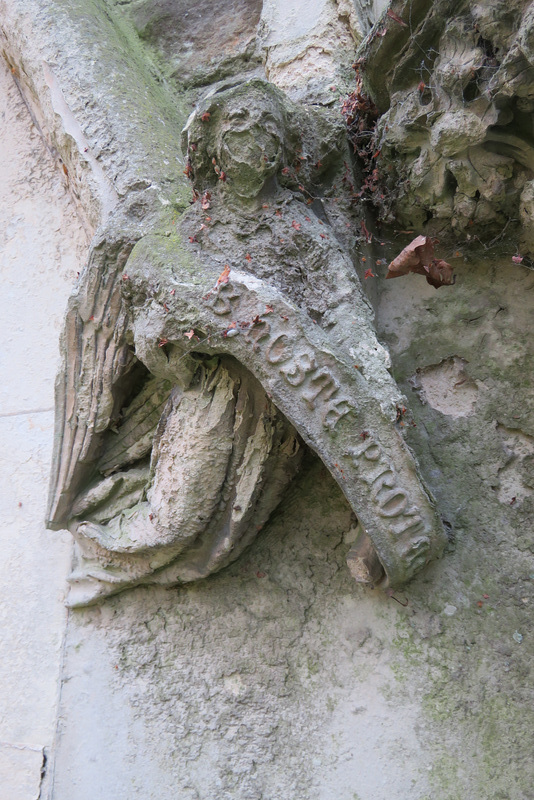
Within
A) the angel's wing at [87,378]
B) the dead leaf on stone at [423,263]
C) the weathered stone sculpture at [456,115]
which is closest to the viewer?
the weathered stone sculpture at [456,115]

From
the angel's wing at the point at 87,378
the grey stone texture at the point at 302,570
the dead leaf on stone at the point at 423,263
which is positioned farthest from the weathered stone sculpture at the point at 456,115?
the angel's wing at the point at 87,378

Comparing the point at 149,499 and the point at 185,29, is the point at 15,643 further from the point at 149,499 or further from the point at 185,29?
the point at 185,29

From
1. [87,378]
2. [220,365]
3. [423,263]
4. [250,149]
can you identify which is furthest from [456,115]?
[87,378]

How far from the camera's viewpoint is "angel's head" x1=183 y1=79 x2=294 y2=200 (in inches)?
50.4

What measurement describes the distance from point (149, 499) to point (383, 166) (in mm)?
819

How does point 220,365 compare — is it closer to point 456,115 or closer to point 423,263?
point 423,263

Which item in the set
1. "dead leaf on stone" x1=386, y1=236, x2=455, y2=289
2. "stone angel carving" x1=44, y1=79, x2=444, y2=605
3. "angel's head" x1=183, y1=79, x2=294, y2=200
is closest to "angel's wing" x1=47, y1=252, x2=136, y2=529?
"stone angel carving" x1=44, y1=79, x2=444, y2=605

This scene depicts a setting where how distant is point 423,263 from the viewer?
1.25 m

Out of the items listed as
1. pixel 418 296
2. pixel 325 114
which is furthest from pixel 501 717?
pixel 325 114

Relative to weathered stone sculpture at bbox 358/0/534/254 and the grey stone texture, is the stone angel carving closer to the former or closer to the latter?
the grey stone texture

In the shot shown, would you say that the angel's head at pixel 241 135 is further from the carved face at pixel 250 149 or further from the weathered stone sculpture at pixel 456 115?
the weathered stone sculpture at pixel 456 115

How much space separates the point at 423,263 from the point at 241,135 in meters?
0.40

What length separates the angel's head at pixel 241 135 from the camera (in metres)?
1.28

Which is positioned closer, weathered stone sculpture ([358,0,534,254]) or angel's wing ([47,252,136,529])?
weathered stone sculpture ([358,0,534,254])
